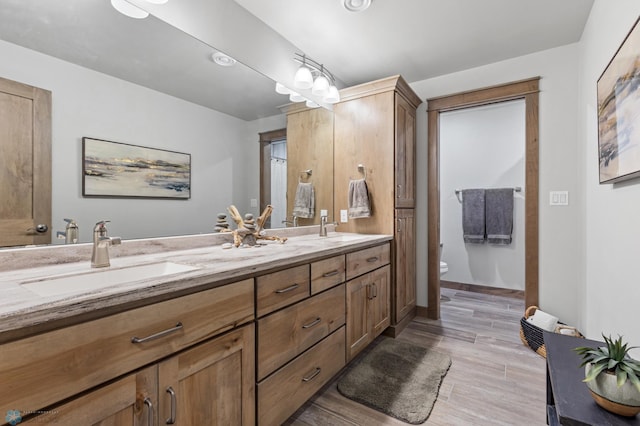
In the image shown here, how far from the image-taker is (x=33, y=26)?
111cm

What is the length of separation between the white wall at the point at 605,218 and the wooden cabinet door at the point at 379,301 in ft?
4.14

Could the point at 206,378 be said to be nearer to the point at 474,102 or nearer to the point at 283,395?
the point at 283,395

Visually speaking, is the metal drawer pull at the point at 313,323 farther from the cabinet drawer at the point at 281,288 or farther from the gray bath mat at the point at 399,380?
the gray bath mat at the point at 399,380

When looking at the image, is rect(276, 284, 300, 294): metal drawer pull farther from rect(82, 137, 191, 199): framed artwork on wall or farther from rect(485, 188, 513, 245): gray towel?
rect(485, 188, 513, 245): gray towel

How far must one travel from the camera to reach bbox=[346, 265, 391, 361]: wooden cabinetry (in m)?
1.86

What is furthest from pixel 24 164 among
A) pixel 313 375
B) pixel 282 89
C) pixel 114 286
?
pixel 282 89

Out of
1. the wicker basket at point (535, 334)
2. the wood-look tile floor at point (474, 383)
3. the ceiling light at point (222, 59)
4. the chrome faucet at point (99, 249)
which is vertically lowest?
the wood-look tile floor at point (474, 383)

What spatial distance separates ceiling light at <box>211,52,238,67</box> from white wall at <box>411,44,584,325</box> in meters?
2.35

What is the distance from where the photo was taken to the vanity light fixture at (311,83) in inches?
90.9

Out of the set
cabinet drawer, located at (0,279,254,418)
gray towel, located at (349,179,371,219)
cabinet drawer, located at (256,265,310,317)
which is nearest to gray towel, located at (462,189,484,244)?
gray towel, located at (349,179,371,219)

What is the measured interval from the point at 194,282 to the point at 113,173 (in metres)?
0.77

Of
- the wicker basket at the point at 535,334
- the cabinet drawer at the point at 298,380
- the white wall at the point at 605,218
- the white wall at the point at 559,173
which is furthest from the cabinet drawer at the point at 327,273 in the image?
the white wall at the point at 559,173

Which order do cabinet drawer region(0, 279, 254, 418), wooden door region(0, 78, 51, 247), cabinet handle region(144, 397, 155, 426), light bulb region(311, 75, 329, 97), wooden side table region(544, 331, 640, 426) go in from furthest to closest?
light bulb region(311, 75, 329, 97) → wooden door region(0, 78, 51, 247) → cabinet handle region(144, 397, 155, 426) → wooden side table region(544, 331, 640, 426) → cabinet drawer region(0, 279, 254, 418)

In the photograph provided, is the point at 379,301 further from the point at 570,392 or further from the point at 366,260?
the point at 570,392
